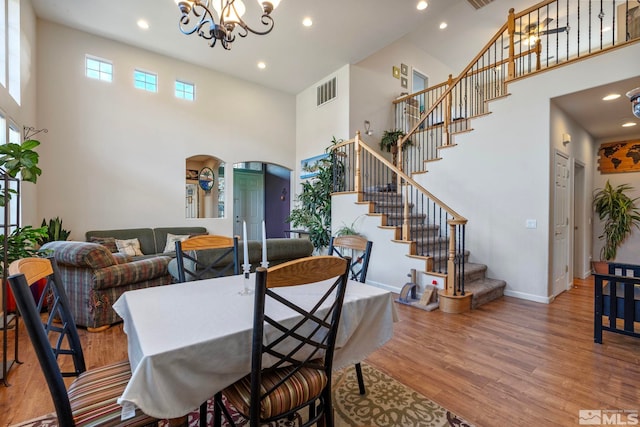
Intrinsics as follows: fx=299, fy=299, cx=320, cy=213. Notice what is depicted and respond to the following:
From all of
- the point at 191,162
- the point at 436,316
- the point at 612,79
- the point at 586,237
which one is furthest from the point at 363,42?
the point at 586,237

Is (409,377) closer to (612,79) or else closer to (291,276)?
(291,276)

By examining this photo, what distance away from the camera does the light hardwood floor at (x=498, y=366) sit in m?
1.87

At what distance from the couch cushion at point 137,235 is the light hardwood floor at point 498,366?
2560 millimetres

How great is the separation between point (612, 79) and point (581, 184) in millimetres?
2436

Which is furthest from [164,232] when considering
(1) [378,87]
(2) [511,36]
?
(2) [511,36]

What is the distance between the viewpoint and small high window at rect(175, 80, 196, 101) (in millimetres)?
6250

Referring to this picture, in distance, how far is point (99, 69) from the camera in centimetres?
545

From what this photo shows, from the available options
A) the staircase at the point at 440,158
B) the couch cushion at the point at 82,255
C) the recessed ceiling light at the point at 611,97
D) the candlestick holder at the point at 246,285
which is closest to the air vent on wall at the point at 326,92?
the staircase at the point at 440,158

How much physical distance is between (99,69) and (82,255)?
4.31m

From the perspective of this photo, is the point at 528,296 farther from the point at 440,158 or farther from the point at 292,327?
the point at 292,327

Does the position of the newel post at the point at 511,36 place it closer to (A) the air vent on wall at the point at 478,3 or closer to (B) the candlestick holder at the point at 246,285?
(A) the air vent on wall at the point at 478,3

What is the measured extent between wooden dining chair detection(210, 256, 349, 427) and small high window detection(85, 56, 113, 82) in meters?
6.19

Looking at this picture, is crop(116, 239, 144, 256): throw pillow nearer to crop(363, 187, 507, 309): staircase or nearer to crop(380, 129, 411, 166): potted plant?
crop(363, 187, 507, 309): staircase

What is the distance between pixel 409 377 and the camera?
220 centimetres
